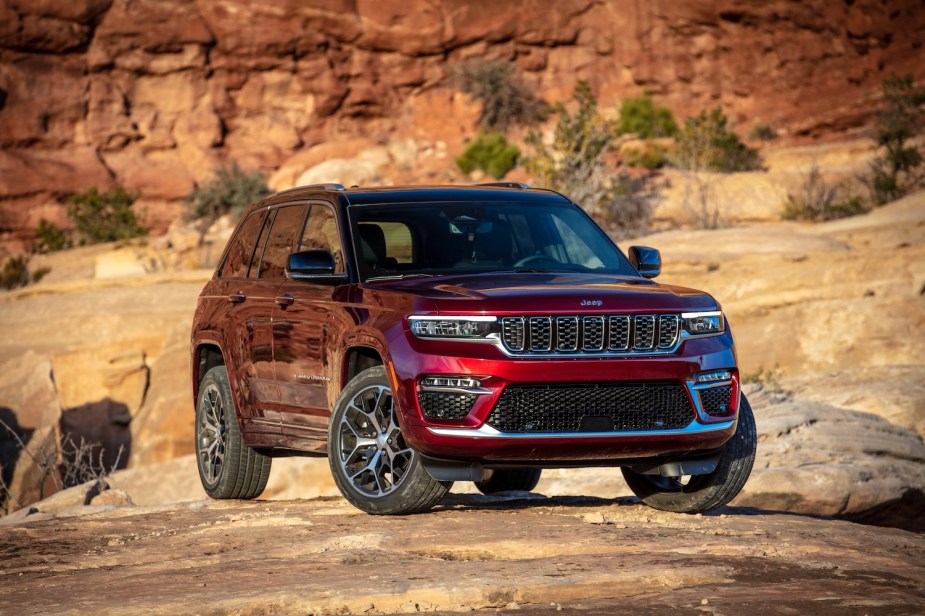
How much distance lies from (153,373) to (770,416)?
11518mm

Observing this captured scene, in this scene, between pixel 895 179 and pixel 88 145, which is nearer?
pixel 895 179

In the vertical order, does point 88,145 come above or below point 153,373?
above

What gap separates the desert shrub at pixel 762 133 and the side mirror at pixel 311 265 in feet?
137

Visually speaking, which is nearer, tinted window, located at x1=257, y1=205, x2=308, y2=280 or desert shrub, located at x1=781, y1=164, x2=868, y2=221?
tinted window, located at x1=257, y1=205, x2=308, y2=280

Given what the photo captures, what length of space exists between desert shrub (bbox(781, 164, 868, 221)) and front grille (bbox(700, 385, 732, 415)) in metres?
24.4

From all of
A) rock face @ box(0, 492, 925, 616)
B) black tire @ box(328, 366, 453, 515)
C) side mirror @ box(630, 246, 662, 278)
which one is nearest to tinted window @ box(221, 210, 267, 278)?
rock face @ box(0, 492, 925, 616)

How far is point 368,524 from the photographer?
6855 millimetres

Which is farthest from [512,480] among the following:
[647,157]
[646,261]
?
[647,157]

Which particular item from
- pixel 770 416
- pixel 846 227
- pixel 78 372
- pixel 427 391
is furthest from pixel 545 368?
pixel 846 227

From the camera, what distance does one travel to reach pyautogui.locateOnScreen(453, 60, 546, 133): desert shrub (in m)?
48.7

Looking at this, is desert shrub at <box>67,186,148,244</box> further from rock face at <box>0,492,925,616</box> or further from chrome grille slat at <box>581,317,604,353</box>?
chrome grille slat at <box>581,317,604,353</box>

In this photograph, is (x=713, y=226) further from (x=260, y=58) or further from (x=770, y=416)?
(x=260, y=58)

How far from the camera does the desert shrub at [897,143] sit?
33219mm

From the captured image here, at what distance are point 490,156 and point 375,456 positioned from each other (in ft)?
128
